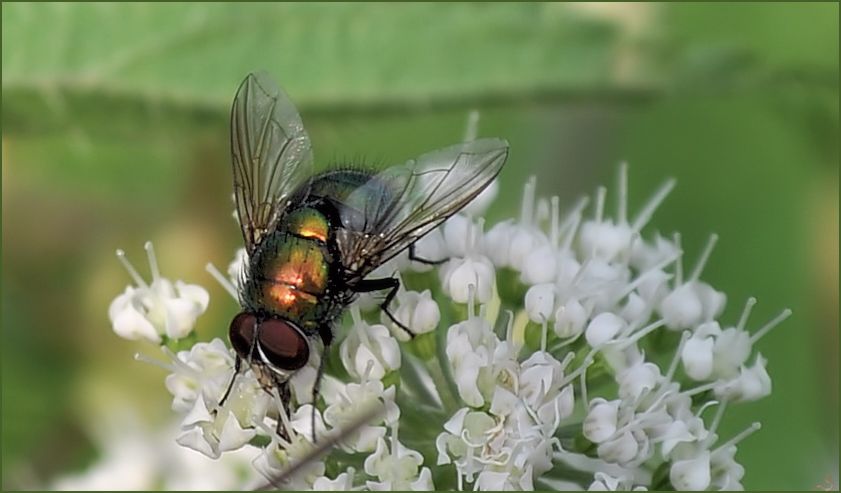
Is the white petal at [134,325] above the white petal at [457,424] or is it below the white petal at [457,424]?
above

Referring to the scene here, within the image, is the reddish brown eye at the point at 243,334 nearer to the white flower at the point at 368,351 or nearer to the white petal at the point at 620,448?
the white flower at the point at 368,351

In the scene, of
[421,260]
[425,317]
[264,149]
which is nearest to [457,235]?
[421,260]

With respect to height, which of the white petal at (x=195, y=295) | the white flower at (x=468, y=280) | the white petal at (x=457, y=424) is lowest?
the white petal at (x=457, y=424)

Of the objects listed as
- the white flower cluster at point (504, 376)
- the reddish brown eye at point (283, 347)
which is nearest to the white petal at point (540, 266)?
the white flower cluster at point (504, 376)

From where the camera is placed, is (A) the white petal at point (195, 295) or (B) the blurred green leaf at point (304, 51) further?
(B) the blurred green leaf at point (304, 51)

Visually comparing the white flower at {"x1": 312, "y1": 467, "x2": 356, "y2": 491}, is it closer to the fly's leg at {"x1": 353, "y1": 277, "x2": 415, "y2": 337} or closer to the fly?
the fly

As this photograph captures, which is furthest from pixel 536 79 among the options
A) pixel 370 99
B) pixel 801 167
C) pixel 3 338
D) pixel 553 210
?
pixel 3 338

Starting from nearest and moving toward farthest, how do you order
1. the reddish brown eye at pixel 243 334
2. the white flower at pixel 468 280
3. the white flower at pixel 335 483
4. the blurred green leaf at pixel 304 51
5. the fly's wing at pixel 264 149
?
the white flower at pixel 335 483 → the reddish brown eye at pixel 243 334 → the white flower at pixel 468 280 → the fly's wing at pixel 264 149 → the blurred green leaf at pixel 304 51
